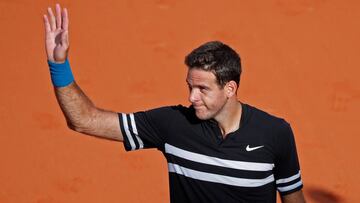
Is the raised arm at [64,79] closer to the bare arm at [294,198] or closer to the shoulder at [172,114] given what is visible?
the shoulder at [172,114]

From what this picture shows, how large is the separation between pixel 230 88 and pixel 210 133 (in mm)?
283

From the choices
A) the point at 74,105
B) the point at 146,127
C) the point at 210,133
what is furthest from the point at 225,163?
the point at 74,105

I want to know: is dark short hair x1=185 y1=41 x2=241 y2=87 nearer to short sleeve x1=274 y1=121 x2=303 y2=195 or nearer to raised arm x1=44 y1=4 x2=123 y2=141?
short sleeve x1=274 y1=121 x2=303 y2=195

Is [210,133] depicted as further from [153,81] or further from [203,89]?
[153,81]

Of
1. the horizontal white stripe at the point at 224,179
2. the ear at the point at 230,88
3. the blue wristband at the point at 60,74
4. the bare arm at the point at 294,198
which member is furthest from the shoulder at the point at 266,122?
the blue wristband at the point at 60,74

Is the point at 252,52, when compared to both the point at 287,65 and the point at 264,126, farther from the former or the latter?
the point at 264,126

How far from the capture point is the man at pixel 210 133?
352cm

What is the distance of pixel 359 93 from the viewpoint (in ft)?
28.1

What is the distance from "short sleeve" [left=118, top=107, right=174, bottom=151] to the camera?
371cm

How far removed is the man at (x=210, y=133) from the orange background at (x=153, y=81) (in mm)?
3511

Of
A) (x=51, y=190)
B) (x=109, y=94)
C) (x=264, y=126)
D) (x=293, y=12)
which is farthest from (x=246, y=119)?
(x=293, y=12)

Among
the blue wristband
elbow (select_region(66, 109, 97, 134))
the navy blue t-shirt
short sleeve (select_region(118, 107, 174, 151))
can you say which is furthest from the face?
the blue wristband

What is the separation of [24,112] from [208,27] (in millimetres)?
3117

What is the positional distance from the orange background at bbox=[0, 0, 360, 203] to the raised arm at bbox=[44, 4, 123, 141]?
12.2ft
